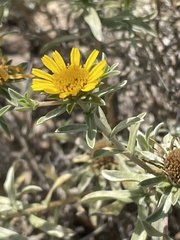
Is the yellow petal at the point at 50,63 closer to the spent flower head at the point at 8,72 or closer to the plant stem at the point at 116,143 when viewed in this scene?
the spent flower head at the point at 8,72

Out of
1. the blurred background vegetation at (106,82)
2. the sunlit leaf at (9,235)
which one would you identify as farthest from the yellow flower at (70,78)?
the sunlit leaf at (9,235)

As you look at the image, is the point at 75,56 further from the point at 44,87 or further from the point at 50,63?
the point at 44,87

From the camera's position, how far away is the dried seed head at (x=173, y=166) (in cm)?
188

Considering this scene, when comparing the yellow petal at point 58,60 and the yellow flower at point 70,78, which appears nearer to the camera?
the yellow flower at point 70,78

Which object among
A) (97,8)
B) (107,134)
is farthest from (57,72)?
(97,8)

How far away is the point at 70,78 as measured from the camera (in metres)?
1.69

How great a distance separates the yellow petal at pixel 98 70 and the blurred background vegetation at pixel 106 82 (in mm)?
681

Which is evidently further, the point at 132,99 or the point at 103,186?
the point at 132,99

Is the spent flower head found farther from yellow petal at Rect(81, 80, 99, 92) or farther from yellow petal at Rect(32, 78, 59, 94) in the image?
yellow petal at Rect(81, 80, 99, 92)

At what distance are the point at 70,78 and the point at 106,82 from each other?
41.4 inches

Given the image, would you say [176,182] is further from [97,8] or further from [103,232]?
[103,232]

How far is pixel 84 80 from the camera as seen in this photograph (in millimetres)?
1698

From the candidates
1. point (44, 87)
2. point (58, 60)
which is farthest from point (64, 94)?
point (58, 60)

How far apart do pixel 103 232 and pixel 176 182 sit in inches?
49.5
